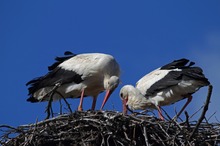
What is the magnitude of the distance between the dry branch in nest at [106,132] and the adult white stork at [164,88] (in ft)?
10.0

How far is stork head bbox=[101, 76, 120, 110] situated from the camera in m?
11.0

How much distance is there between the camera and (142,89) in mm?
11695

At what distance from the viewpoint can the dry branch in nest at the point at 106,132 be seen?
773 centimetres

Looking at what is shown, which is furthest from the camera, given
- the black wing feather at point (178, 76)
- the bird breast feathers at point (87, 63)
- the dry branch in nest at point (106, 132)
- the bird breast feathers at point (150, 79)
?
the bird breast feathers at point (150, 79)

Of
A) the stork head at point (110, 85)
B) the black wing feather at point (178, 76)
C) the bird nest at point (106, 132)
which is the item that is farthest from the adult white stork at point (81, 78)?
the bird nest at point (106, 132)

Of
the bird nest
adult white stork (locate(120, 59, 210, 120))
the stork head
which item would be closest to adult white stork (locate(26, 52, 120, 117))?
the stork head

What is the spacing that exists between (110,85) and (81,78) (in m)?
0.57

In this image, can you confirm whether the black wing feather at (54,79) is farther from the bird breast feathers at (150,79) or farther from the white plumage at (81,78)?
the bird breast feathers at (150,79)

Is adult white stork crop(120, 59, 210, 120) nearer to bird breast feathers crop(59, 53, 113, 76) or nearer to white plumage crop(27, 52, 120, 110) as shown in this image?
white plumage crop(27, 52, 120, 110)

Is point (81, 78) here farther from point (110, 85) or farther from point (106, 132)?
point (106, 132)

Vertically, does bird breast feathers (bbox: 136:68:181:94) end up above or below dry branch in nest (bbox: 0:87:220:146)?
above

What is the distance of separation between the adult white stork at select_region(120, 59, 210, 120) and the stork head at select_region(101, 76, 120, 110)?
431mm

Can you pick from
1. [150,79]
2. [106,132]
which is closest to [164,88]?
[150,79]

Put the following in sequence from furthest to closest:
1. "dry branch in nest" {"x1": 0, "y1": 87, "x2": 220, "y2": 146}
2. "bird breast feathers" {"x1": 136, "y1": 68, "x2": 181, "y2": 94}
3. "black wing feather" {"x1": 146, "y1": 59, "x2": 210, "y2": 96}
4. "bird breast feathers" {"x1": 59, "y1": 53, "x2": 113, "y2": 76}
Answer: "bird breast feathers" {"x1": 136, "y1": 68, "x2": 181, "y2": 94}, "bird breast feathers" {"x1": 59, "y1": 53, "x2": 113, "y2": 76}, "black wing feather" {"x1": 146, "y1": 59, "x2": 210, "y2": 96}, "dry branch in nest" {"x1": 0, "y1": 87, "x2": 220, "y2": 146}
